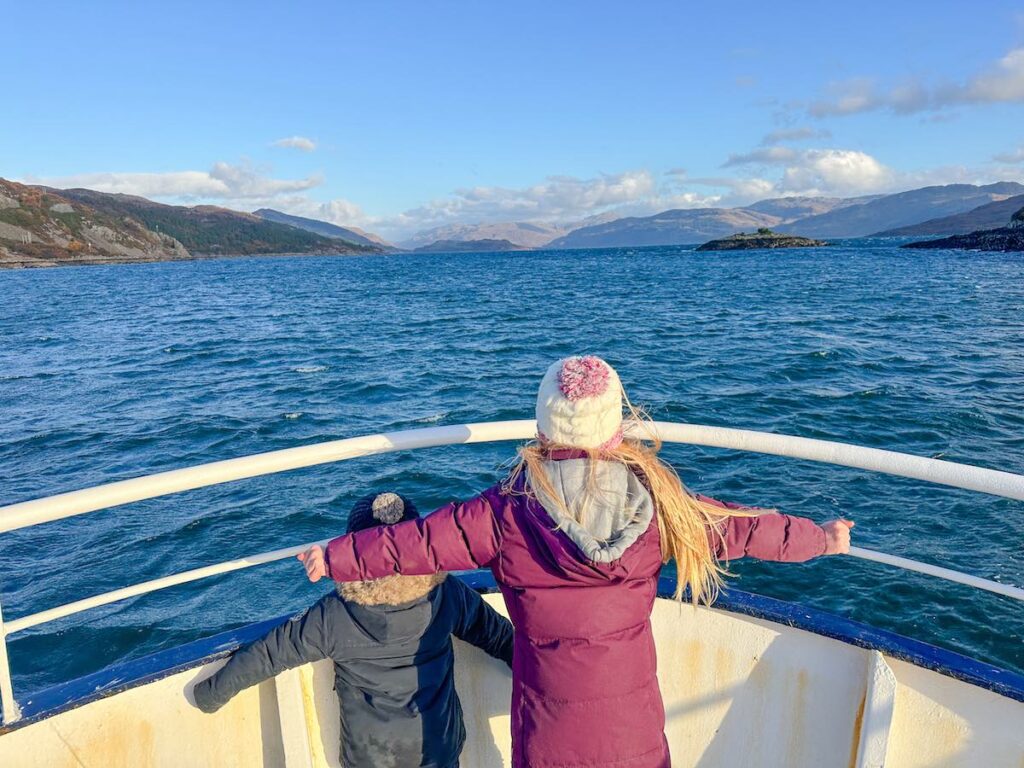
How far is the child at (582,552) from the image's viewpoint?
1970 millimetres

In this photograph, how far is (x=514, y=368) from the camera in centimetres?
2189

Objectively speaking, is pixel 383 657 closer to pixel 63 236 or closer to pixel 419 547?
pixel 419 547

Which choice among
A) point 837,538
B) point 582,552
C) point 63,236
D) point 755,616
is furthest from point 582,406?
point 63,236

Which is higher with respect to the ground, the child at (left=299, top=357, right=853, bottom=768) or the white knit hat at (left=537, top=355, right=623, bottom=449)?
the white knit hat at (left=537, top=355, right=623, bottom=449)

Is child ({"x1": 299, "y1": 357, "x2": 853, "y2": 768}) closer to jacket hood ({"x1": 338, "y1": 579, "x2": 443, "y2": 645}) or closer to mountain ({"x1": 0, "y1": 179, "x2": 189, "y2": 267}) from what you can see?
jacket hood ({"x1": 338, "y1": 579, "x2": 443, "y2": 645})

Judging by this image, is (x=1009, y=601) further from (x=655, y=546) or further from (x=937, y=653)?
(x=655, y=546)

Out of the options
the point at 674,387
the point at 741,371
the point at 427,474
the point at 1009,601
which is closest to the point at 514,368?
the point at 674,387

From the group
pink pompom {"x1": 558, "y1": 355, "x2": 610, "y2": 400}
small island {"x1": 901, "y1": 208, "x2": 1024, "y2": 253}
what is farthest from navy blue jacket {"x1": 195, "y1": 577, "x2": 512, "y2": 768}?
small island {"x1": 901, "y1": 208, "x2": 1024, "y2": 253}

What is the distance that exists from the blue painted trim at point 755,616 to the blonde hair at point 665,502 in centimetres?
82

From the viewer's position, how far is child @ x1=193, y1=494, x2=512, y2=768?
7.77ft

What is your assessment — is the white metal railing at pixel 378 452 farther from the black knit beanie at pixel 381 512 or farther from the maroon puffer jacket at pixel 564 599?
the maroon puffer jacket at pixel 564 599

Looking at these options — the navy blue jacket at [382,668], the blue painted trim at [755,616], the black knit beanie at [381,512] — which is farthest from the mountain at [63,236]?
the black knit beanie at [381,512]

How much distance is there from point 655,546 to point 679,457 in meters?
Answer: 10.7

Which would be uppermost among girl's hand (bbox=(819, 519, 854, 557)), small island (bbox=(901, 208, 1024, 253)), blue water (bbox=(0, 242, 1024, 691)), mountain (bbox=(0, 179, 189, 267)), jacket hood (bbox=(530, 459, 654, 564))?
mountain (bbox=(0, 179, 189, 267))
